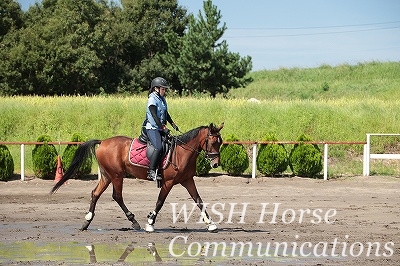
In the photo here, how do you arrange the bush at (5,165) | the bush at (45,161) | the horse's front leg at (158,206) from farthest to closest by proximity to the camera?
the bush at (45,161), the bush at (5,165), the horse's front leg at (158,206)

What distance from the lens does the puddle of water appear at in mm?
10188

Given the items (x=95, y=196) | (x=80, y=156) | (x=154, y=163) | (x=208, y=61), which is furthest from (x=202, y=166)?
(x=208, y=61)

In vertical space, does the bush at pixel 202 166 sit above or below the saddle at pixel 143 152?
below

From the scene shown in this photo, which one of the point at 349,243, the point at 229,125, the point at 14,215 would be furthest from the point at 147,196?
the point at 229,125

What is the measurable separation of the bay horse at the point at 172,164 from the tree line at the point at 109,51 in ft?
131

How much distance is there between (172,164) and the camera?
13781 mm

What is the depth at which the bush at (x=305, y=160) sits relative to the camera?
2553 cm

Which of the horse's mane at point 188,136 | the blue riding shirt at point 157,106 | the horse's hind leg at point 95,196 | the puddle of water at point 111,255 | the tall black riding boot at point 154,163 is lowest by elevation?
the puddle of water at point 111,255

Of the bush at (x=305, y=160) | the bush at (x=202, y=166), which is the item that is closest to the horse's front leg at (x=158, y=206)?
the bush at (x=202, y=166)

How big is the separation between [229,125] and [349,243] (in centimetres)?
2043

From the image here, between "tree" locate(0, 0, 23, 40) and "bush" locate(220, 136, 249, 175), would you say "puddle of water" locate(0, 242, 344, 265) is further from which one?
"tree" locate(0, 0, 23, 40)

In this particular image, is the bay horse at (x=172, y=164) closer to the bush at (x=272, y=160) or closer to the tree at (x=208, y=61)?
the bush at (x=272, y=160)

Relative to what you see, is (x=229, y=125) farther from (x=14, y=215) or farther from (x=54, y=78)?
(x=54, y=78)

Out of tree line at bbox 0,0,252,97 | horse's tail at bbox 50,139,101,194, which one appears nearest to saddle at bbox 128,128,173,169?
horse's tail at bbox 50,139,101,194
